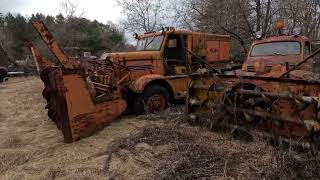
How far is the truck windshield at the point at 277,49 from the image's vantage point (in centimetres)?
826

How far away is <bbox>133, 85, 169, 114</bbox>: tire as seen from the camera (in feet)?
29.6

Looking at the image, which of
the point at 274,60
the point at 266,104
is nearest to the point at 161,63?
the point at 274,60

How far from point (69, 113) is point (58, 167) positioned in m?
1.35

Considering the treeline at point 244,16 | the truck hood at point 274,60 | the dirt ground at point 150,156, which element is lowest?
the dirt ground at point 150,156

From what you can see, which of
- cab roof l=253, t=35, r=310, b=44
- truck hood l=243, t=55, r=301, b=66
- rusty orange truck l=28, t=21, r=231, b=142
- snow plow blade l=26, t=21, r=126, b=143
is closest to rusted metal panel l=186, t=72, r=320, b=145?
rusty orange truck l=28, t=21, r=231, b=142

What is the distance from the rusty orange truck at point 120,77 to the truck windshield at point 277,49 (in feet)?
4.05

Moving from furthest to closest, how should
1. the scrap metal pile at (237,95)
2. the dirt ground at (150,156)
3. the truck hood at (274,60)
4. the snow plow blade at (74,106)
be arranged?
the truck hood at (274,60) < the snow plow blade at (74,106) < the scrap metal pile at (237,95) < the dirt ground at (150,156)

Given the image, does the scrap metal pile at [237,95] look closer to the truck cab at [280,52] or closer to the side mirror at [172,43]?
the truck cab at [280,52]

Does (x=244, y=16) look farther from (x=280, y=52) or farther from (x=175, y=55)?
(x=280, y=52)

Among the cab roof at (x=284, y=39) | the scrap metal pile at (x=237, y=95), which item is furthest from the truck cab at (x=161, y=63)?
the cab roof at (x=284, y=39)

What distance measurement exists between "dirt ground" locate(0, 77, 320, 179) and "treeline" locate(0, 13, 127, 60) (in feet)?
72.9

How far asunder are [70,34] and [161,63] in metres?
27.3

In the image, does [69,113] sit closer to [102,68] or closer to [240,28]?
[102,68]

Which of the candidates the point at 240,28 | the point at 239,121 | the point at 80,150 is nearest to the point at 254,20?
the point at 240,28
